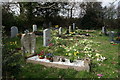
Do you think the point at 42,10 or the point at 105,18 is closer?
the point at 105,18

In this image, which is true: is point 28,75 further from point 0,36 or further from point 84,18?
point 84,18

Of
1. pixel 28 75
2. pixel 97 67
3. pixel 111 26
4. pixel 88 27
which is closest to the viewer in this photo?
pixel 28 75

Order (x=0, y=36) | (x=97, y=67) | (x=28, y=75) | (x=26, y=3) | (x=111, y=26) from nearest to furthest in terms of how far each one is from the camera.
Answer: (x=0, y=36) → (x=28, y=75) → (x=97, y=67) → (x=26, y=3) → (x=111, y=26)

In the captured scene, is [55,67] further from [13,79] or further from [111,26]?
[111,26]

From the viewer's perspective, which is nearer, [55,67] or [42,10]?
[55,67]

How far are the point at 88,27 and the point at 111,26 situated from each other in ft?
13.3

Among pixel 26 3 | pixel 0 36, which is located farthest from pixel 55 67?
pixel 26 3

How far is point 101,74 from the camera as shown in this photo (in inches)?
171

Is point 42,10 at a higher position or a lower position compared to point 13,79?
higher

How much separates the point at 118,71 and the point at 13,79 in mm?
3694

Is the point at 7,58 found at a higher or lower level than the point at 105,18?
lower

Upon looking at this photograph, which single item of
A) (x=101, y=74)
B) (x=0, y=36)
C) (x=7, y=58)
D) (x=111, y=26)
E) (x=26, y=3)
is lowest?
(x=101, y=74)

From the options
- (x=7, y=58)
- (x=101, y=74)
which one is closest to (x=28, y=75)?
(x=7, y=58)

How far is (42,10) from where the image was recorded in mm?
23906
